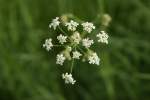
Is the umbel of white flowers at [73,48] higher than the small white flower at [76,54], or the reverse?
the umbel of white flowers at [73,48]

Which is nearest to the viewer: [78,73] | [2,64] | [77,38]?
[77,38]

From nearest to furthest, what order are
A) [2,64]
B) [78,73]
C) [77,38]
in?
[77,38] → [2,64] → [78,73]

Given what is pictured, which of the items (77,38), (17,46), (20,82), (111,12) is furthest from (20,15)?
(77,38)

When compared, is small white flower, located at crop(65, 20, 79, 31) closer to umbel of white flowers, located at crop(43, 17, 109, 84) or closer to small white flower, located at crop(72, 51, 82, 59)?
umbel of white flowers, located at crop(43, 17, 109, 84)

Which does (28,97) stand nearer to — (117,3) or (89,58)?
(117,3)

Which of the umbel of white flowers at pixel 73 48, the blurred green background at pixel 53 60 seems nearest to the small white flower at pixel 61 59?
the umbel of white flowers at pixel 73 48

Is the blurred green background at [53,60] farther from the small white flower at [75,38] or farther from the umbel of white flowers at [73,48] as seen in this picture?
the small white flower at [75,38]

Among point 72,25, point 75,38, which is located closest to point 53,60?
point 72,25

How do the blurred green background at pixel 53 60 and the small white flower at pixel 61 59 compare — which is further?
the blurred green background at pixel 53 60
